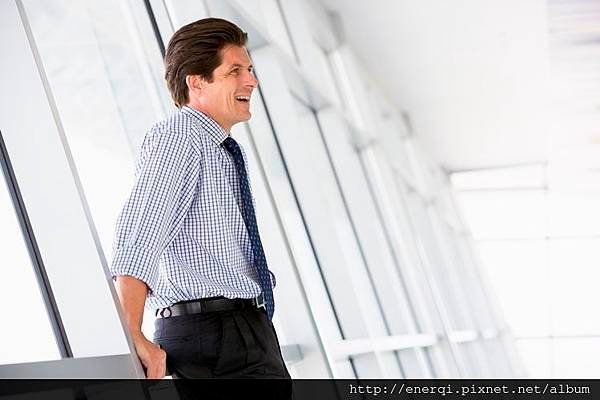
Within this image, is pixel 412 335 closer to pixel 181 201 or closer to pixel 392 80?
pixel 392 80

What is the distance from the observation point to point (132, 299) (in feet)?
6.20

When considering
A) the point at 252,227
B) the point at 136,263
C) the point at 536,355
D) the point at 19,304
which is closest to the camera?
the point at 136,263

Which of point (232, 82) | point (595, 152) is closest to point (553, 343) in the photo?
point (595, 152)

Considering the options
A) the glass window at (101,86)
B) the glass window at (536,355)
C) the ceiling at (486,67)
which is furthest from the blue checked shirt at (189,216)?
the glass window at (536,355)

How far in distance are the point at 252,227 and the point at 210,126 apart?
258 millimetres

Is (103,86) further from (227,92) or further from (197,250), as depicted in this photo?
(197,250)

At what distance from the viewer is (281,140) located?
4.32 metres

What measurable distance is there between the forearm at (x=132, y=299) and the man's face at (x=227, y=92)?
0.53 metres

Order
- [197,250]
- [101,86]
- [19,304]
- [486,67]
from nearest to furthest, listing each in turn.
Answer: [19,304], [197,250], [101,86], [486,67]

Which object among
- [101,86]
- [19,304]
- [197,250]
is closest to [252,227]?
[197,250]

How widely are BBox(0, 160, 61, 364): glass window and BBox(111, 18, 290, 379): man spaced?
22 cm

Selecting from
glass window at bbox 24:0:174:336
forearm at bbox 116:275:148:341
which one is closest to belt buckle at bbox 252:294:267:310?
forearm at bbox 116:275:148:341

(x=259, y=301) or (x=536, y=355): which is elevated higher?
(x=259, y=301)

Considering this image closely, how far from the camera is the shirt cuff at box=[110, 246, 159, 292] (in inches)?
73.5
